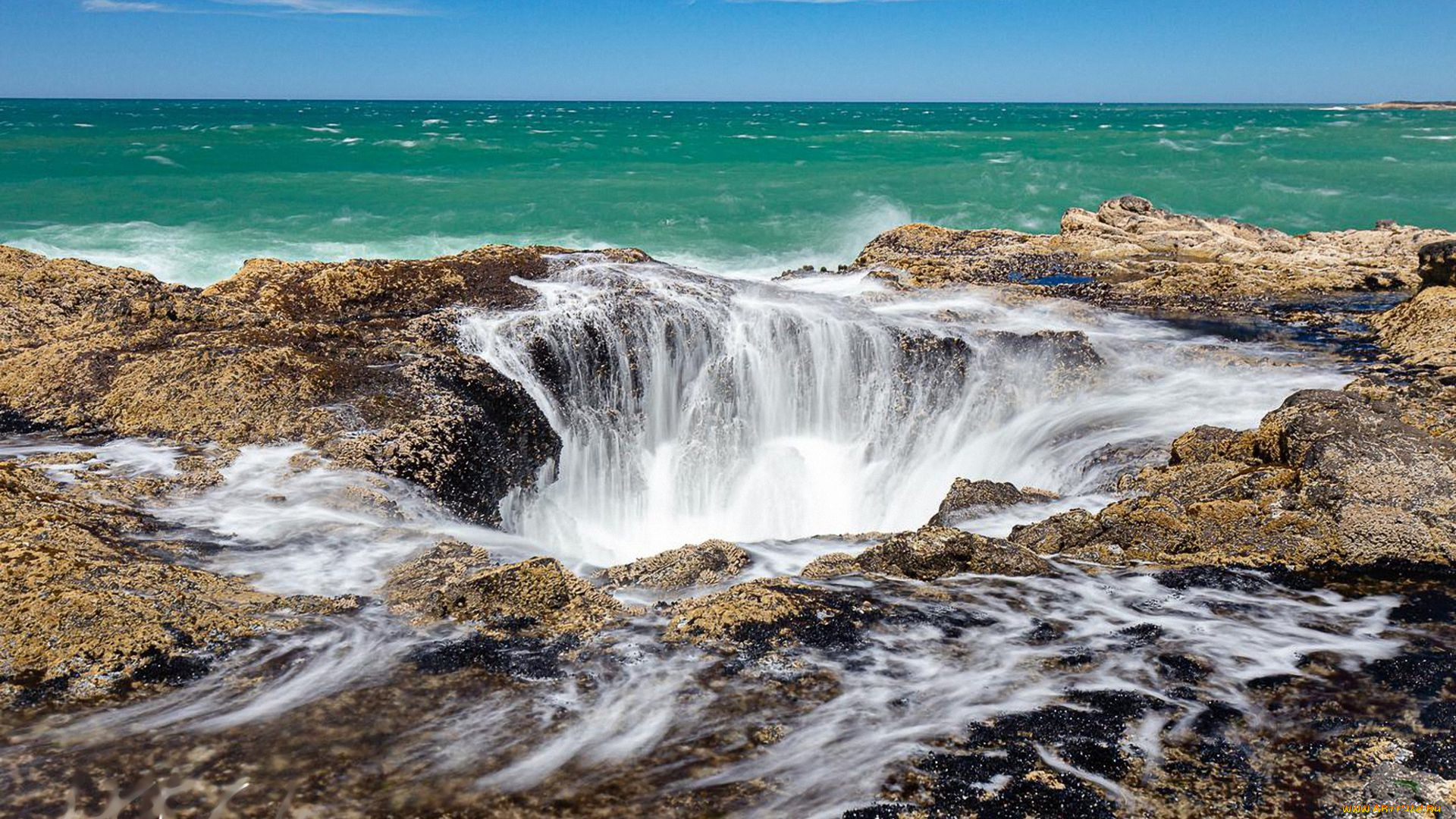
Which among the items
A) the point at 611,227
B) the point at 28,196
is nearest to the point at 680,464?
the point at 611,227

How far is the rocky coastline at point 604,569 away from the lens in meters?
3.13

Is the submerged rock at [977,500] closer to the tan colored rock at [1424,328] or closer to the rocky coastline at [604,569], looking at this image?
the rocky coastline at [604,569]

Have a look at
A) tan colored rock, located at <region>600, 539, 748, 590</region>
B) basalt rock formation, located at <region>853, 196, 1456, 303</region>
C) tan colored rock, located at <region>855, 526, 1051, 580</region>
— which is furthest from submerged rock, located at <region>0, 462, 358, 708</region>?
basalt rock formation, located at <region>853, 196, 1456, 303</region>

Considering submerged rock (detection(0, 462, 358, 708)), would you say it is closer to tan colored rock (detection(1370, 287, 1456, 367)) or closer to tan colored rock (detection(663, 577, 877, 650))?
tan colored rock (detection(663, 577, 877, 650))

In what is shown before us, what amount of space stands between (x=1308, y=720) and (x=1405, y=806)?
535 millimetres

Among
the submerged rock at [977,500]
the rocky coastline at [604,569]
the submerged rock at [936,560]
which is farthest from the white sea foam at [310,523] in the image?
the submerged rock at [977,500]

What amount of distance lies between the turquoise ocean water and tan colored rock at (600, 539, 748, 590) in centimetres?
1566

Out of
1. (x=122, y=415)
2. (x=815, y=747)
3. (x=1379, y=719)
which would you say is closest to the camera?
(x=815, y=747)

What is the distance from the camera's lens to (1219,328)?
943 centimetres

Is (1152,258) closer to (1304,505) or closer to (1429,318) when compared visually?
(1429,318)

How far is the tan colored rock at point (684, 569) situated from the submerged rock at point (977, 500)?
1.64 metres

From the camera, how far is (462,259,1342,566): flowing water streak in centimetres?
764

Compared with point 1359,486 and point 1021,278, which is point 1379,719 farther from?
Result: point 1021,278

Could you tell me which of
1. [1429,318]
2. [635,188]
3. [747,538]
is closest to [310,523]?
[747,538]
